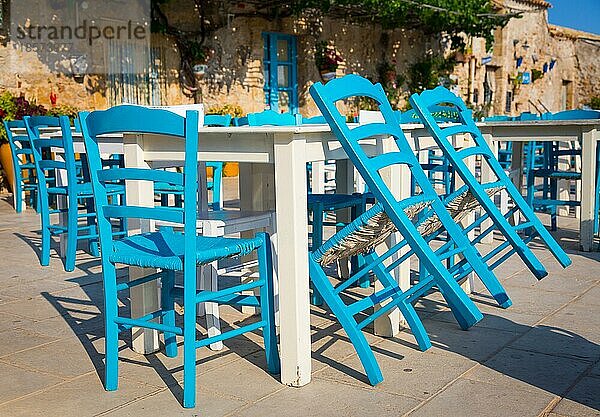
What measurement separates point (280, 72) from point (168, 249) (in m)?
9.25

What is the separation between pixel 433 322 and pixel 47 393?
1595 mm

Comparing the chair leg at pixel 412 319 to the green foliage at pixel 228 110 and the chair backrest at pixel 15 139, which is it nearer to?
the chair backrest at pixel 15 139

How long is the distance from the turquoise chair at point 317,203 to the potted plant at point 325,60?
8.05 metres

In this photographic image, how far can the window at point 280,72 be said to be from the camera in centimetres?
1140

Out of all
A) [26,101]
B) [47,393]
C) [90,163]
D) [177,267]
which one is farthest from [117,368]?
[26,101]

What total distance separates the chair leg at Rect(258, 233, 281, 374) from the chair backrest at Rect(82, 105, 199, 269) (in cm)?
31

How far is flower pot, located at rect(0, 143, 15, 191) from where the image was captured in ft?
26.0

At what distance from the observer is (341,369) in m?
2.78

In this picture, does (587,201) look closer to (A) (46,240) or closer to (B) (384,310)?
(B) (384,310)

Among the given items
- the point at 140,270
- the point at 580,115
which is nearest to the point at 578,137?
the point at 580,115

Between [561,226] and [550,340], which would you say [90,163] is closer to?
[550,340]

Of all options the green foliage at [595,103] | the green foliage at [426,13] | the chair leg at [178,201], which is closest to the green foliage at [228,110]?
the green foliage at [426,13]

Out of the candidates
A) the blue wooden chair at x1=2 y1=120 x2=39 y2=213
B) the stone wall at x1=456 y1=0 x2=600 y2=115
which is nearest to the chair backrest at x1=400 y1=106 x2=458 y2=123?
the blue wooden chair at x1=2 y1=120 x2=39 y2=213

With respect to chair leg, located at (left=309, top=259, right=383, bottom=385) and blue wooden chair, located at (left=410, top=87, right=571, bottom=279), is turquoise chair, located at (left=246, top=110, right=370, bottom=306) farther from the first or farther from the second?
chair leg, located at (left=309, top=259, right=383, bottom=385)
